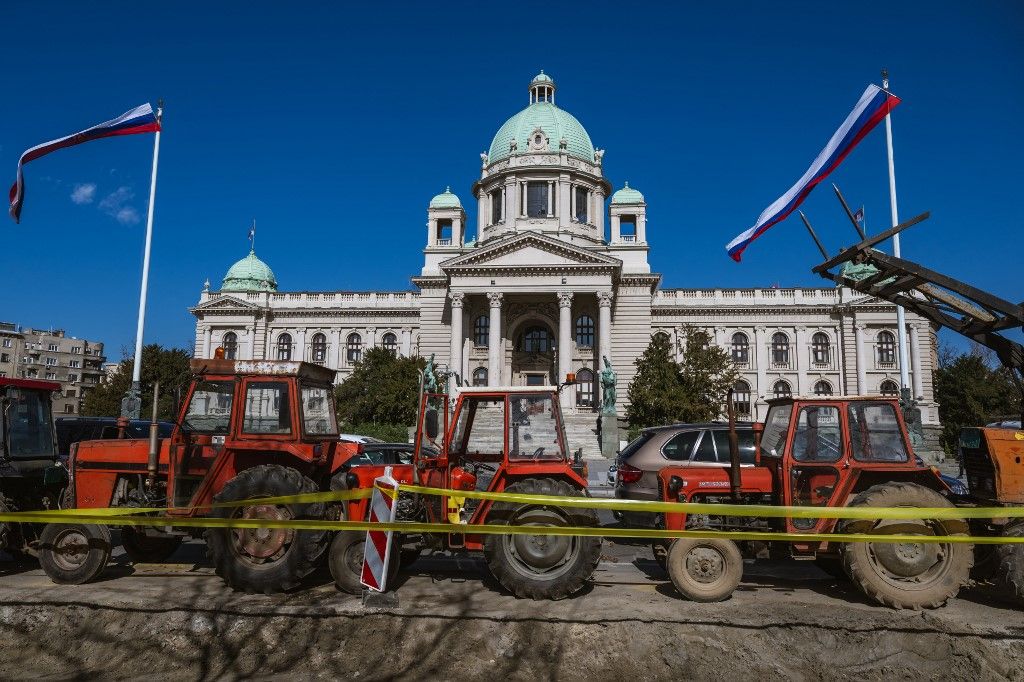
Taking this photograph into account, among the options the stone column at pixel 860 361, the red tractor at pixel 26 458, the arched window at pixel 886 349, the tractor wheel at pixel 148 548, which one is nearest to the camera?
the red tractor at pixel 26 458

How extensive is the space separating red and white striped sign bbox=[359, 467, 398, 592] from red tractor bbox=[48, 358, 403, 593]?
2.53 feet

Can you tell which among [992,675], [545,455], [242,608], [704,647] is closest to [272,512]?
[242,608]

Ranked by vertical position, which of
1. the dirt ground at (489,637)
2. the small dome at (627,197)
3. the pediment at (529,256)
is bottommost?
the dirt ground at (489,637)

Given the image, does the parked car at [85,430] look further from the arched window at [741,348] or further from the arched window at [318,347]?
the arched window at [741,348]

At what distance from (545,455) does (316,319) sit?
4986 centimetres

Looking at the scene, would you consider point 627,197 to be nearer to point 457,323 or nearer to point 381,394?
point 457,323

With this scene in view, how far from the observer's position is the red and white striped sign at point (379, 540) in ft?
21.6

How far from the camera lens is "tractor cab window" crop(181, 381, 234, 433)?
7.72 meters

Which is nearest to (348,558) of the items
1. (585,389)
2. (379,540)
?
(379,540)

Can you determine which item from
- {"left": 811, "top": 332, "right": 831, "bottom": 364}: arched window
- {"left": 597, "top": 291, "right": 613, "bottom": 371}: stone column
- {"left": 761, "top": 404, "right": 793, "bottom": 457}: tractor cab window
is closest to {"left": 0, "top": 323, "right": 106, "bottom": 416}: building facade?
{"left": 597, "top": 291, "right": 613, "bottom": 371}: stone column

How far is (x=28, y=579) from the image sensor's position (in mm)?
7699

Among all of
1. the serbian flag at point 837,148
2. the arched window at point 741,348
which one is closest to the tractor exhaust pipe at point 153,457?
the serbian flag at point 837,148

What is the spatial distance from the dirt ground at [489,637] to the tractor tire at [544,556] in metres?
0.18

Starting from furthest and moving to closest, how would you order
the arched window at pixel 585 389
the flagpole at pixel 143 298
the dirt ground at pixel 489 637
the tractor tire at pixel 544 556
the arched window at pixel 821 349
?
the arched window at pixel 821 349
the arched window at pixel 585 389
the flagpole at pixel 143 298
the tractor tire at pixel 544 556
the dirt ground at pixel 489 637
